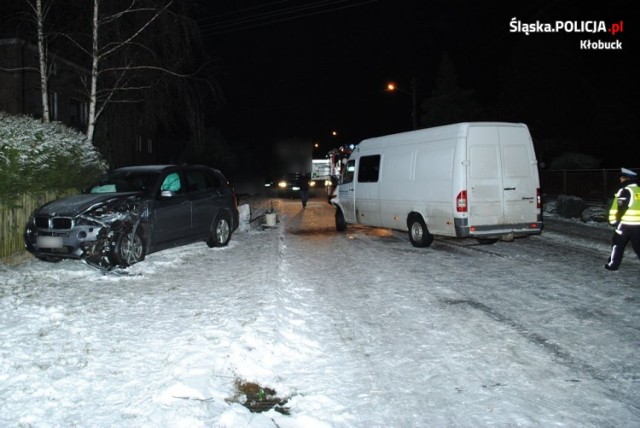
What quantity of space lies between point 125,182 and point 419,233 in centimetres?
624

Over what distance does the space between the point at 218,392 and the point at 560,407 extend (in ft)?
8.67

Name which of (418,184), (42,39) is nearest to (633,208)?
(418,184)

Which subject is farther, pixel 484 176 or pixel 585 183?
pixel 585 183

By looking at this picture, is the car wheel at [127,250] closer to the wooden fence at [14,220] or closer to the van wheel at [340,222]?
the wooden fence at [14,220]

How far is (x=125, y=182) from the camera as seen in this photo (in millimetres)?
10406

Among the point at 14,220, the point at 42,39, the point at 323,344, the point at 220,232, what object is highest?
the point at 42,39

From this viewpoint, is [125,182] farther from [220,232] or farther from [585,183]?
[585,183]

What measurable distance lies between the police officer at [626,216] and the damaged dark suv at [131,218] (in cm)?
764

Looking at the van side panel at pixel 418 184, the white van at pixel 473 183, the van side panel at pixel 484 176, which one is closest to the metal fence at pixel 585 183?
the van side panel at pixel 418 184

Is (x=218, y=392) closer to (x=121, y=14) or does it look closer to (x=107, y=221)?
(x=107, y=221)

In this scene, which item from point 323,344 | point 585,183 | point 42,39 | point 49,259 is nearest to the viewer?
point 323,344

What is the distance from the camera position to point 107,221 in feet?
28.5

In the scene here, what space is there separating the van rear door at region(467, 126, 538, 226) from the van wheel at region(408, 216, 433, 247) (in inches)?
59.2

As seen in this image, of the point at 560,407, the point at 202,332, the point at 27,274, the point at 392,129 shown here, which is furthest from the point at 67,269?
the point at 392,129
